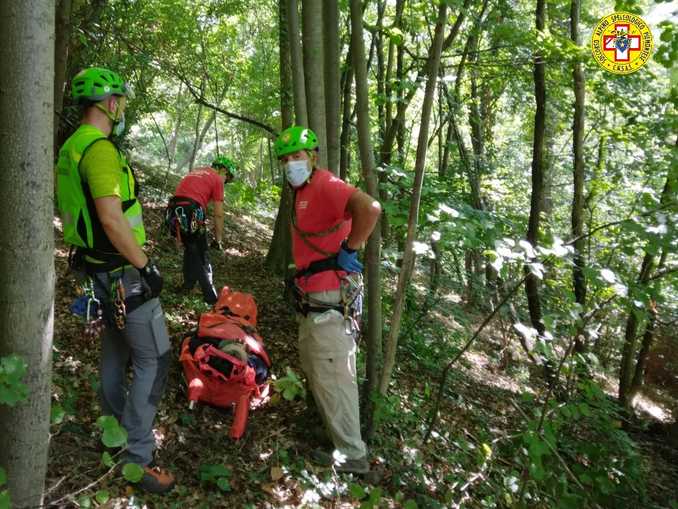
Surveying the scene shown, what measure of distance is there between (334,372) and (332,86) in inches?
95.9

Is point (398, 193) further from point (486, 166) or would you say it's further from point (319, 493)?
point (486, 166)

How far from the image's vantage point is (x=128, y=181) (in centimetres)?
296

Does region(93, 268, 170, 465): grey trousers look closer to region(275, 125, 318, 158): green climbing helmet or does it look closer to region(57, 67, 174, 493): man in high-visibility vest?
→ region(57, 67, 174, 493): man in high-visibility vest

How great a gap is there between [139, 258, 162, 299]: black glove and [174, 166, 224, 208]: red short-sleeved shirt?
334 cm

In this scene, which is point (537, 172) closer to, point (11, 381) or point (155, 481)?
point (155, 481)

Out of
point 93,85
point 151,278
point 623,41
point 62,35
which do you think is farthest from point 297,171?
point 623,41

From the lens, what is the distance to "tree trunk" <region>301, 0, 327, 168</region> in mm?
4102

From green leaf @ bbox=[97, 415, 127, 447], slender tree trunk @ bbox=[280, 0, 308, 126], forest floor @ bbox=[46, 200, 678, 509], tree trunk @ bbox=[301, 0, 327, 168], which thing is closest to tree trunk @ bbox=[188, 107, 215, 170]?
slender tree trunk @ bbox=[280, 0, 308, 126]

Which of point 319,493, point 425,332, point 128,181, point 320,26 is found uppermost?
point 320,26

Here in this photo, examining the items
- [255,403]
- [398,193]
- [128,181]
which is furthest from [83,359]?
[398,193]

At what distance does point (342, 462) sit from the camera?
3863 mm

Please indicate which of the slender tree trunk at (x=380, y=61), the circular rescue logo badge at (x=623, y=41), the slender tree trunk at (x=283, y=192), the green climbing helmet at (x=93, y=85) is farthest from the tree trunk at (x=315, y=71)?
the slender tree trunk at (x=380, y=61)

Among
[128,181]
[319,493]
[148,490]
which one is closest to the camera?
[128,181]

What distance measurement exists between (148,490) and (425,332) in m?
5.35
